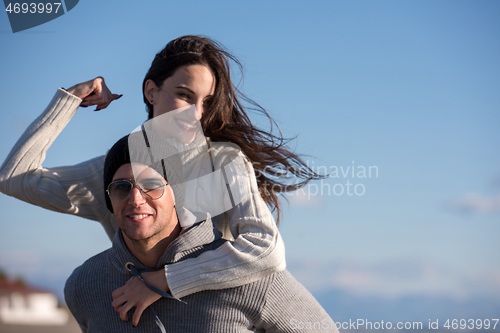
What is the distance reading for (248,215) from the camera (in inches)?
119

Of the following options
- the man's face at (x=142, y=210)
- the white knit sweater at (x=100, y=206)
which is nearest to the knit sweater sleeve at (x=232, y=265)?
the white knit sweater at (x=100, y=206)

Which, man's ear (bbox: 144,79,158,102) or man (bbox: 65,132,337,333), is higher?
man's ear (bbox: 144,79,158,102)

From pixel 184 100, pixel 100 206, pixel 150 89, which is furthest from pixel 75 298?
pixel 150 89

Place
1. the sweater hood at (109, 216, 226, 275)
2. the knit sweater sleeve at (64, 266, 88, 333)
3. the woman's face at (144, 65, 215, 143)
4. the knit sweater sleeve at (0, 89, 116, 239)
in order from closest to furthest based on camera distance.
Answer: the sweater hood at (109, 216, 226, 275) < the knit sweater sleeve at (64, 266, 88, 333) < the knit sweater sleeve at (0, 89, 116, 239) < the woman's face at (144, 65, 215, 143)

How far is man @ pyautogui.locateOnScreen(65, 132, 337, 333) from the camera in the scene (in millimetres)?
2725

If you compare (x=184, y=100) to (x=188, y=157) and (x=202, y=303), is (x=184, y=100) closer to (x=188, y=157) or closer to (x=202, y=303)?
(x=188, y=157)

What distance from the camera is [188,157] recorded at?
11.3 feet

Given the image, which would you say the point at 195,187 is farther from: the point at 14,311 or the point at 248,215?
the point at 14,311

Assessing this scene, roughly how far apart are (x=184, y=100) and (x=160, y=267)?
128 cm

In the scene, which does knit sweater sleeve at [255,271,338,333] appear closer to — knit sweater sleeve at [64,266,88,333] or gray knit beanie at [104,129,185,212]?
gray knit beanie at [104,129,185,212]

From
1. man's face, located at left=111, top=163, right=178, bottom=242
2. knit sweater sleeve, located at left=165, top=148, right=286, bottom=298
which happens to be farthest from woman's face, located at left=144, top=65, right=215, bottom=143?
knit sweater sleeve, located at left=165, top=148, right=286, bottom=298

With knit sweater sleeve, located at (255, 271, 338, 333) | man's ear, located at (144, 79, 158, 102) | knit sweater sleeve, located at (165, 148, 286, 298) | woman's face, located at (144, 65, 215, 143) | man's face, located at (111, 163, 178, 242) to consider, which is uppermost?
man's ear, located at (144, 79, 158, 102)

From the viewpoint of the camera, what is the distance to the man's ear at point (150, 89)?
3.66 m

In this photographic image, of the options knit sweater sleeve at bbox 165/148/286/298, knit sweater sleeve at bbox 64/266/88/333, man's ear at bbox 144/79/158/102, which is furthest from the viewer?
man's ear at bbox 144/79/158/102
